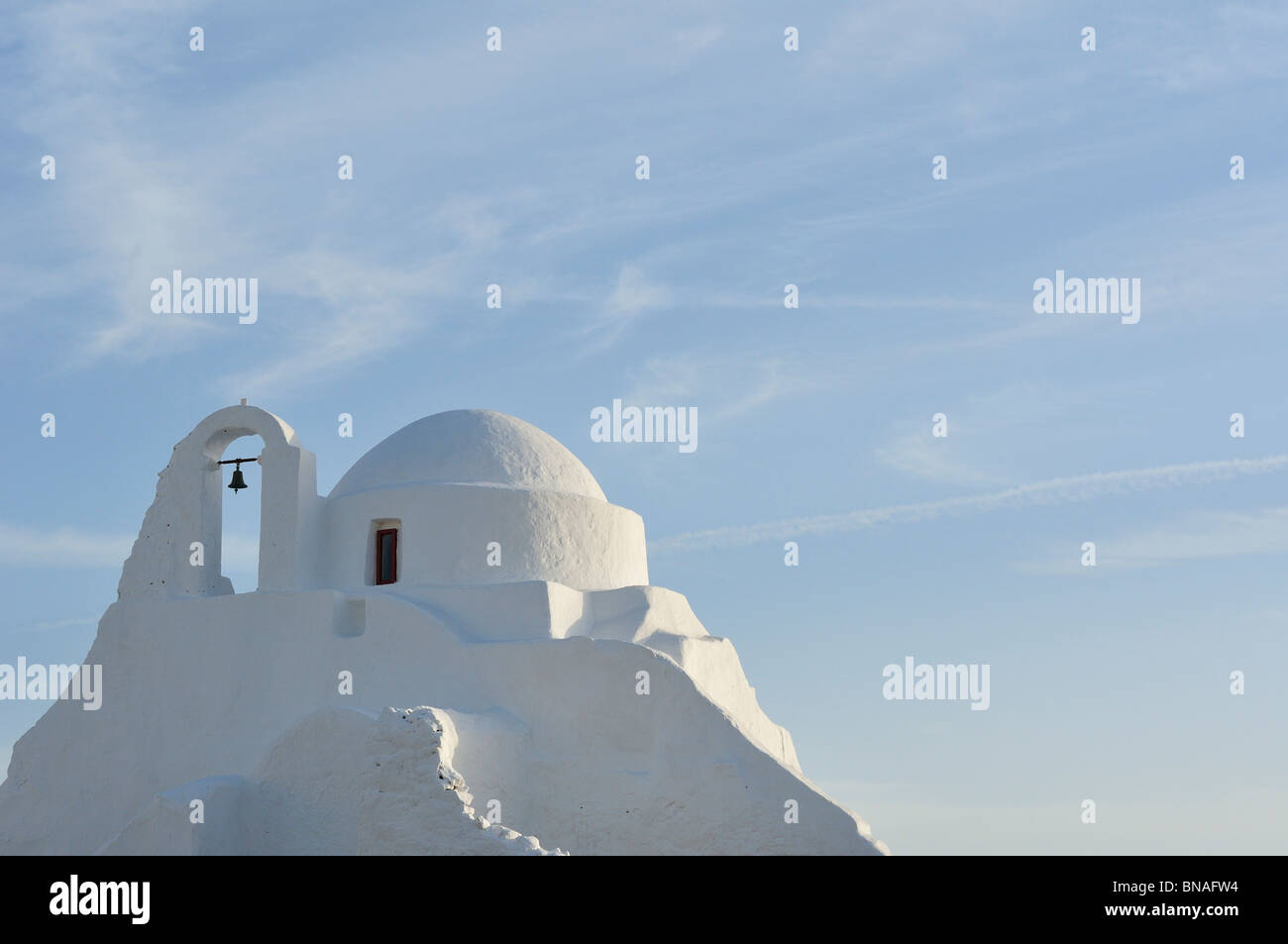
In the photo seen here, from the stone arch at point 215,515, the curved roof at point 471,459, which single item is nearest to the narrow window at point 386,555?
the curved roof at point 471,459

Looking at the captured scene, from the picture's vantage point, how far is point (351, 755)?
15.6 metres

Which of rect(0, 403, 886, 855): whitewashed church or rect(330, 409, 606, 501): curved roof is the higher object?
rect(330, 409, 606, 501): curved roof

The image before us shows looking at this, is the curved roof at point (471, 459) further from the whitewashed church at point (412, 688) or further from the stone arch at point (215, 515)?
the stone arch at point (215, 515)

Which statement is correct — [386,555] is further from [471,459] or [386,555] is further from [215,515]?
[215,515]

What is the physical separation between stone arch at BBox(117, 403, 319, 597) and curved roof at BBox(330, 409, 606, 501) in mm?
1033

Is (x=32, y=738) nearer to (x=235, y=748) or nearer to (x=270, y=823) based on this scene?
(x=235, y=748)

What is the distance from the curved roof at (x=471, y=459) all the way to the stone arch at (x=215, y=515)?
1033mm

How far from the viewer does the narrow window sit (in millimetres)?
19281

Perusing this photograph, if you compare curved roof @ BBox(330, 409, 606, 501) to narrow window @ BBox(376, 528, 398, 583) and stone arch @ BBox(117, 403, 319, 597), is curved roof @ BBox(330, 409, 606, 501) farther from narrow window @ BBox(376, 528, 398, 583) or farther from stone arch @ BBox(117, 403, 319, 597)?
stone arch @ BBox(117, 403, 319, 597)

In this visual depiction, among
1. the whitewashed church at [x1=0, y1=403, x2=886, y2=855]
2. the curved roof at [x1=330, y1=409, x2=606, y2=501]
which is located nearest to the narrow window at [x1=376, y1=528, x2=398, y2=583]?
the whitewashed church at [x1=0, y1=403, x2=886, y2=855]
